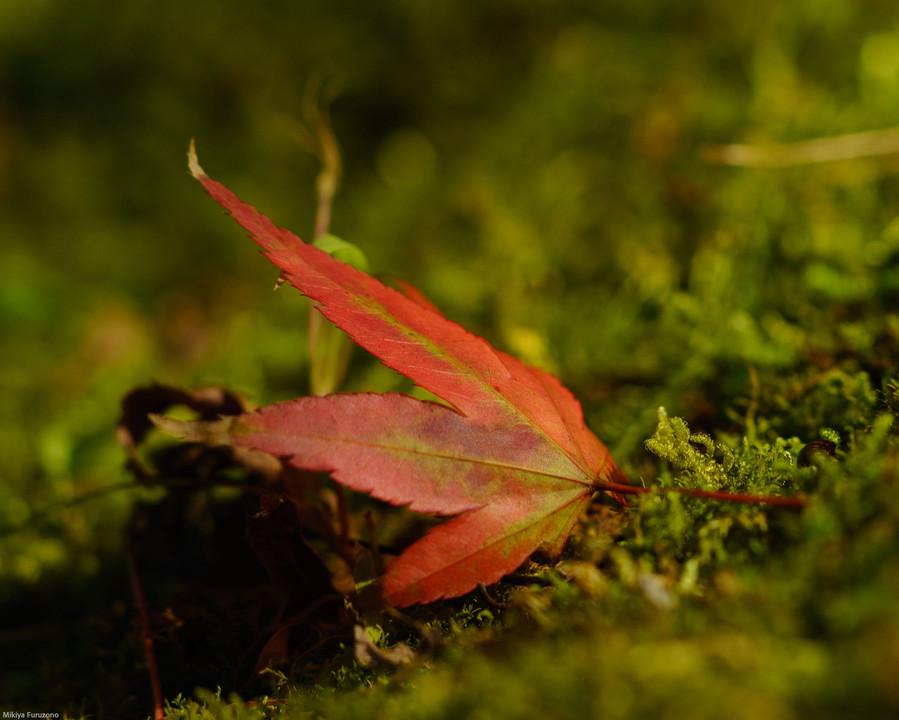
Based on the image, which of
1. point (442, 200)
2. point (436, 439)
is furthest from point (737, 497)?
point (442, 200)

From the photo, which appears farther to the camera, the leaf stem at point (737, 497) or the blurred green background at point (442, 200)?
the blurred green background at point (442, 200)

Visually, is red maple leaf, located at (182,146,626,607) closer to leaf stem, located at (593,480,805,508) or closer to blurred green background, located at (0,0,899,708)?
leaf stem, located at (593,480,805,508)

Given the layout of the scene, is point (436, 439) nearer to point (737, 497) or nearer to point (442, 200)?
point (737, 497)

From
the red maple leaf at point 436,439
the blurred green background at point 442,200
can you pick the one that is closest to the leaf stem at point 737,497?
the red maple leaf at point 436,439

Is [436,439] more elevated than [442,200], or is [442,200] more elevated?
[442,200]

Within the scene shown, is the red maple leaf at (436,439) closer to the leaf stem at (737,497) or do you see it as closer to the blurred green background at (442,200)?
the leaf stem at (737,497)

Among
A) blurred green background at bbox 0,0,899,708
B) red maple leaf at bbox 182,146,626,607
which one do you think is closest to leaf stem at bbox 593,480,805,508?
red maple leaf at bbox 182,146,626,607

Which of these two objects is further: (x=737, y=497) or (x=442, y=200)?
(x=442, y=200)
